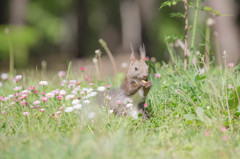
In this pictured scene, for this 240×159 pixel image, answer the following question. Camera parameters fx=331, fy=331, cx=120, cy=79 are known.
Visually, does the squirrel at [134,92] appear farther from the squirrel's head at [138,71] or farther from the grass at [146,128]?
the grass at [146,128]

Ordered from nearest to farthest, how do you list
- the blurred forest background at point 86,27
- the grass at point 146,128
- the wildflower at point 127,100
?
1. the grass at point 146,128
2. the wildflower at point 127,100
3. the blurred forest background at point 86,27

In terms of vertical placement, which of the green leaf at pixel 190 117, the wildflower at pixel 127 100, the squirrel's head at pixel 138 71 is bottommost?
the green leaf at pixel 190 117

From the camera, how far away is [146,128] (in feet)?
10.6

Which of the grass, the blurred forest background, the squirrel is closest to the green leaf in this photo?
the grass

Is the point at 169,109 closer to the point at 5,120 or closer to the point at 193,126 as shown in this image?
the point at 193,126

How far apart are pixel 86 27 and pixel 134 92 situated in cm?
1931

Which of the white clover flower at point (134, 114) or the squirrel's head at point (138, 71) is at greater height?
the squirrel's head at point (138, 71)

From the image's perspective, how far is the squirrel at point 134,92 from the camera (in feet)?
11.0

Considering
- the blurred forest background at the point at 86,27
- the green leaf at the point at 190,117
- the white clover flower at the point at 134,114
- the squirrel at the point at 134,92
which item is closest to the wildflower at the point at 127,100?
the squirrel at the point at 134,92

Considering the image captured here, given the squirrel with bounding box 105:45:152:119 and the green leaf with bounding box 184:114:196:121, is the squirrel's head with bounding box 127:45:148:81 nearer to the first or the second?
the squirrel with bounding box 105:45:152:119

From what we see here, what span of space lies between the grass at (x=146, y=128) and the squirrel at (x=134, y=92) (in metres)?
0.13

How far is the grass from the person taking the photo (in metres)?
2.37

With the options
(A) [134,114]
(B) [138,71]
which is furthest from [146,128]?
(B) [138,71]

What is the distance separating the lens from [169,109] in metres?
3.57
